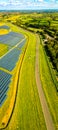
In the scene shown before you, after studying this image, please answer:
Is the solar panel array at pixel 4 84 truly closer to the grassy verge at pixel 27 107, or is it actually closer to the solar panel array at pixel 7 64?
the solar panel array at pixel 7 64

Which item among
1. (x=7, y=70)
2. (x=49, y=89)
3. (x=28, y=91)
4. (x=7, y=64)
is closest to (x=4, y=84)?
(x=28, y=91)

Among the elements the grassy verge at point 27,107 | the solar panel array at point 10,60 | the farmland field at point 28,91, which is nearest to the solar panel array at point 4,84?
the farmland field at point 28,91

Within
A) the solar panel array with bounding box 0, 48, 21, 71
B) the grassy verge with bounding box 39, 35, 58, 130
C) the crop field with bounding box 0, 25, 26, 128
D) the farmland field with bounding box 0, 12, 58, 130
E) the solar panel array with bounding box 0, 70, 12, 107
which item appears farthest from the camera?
the solar panel array with bounding box 0, 48, 21, 71

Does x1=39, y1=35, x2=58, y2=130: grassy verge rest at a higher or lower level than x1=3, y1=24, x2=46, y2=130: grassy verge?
lower

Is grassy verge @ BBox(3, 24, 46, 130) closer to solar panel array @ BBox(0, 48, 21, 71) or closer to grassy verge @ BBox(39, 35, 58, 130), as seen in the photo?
grassy verge @ BBox(39, 35, 58, 130)

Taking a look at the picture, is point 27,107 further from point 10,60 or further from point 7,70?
point 10,60

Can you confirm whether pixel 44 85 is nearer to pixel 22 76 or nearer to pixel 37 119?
pixel 22 76

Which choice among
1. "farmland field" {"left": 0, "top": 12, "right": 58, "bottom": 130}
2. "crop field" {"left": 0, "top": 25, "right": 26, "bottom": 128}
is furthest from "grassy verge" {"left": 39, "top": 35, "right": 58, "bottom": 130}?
"crop field" {"left": 0, "top": 25, "right": 26, "bottom": 128}
